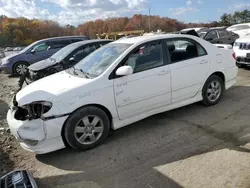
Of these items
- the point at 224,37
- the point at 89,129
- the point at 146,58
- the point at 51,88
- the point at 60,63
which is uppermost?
the point at 224,37

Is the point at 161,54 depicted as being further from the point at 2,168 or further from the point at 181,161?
the point at 2,168

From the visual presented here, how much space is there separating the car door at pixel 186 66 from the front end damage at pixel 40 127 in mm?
2128

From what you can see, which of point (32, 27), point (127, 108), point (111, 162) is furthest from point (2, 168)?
point (32, 27)

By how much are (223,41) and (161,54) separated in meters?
8.56

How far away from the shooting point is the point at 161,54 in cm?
455

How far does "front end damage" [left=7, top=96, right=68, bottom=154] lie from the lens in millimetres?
3576

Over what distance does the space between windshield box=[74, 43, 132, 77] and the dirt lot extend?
3.83 ft

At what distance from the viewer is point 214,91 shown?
17.3 feet

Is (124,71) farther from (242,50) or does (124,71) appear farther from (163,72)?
(242,50)

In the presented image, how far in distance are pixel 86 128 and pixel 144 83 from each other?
1206 mm

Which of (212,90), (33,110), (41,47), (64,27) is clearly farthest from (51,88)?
(64,27)

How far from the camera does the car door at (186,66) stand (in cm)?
463

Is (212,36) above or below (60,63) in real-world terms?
above

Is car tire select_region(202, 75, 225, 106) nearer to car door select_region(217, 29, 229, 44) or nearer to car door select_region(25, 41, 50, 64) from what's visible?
car door select_region(217, 29, 229, 44)
